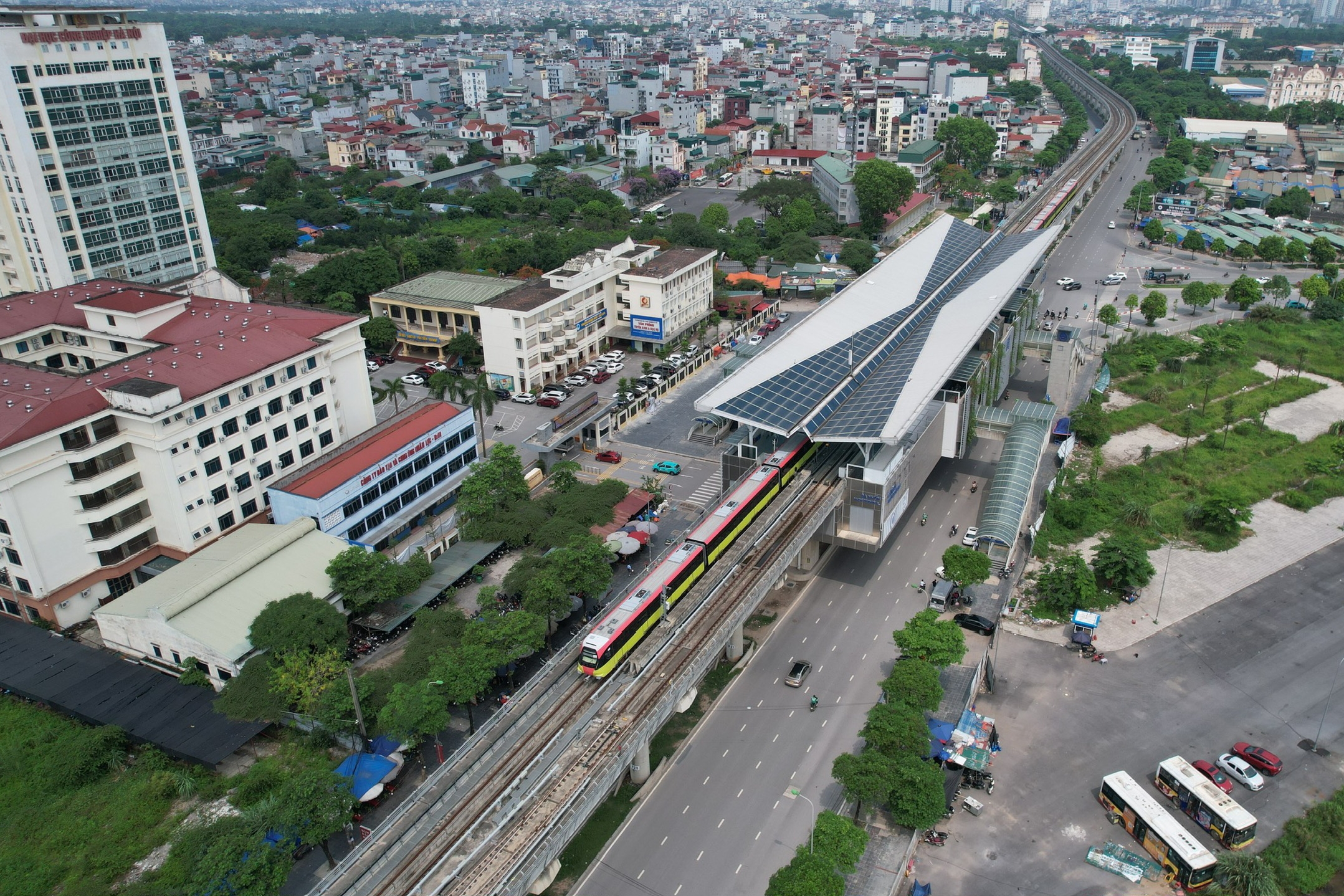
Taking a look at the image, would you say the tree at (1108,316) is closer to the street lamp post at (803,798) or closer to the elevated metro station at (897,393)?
the elevated metro station at (897,393)

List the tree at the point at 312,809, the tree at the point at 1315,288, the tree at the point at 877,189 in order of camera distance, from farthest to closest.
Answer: the tree at the point at 877,189, the tree at the point at 1315,288, the tree at the point at 312,809

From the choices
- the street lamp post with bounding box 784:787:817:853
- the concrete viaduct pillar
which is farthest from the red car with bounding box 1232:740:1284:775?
the concrete viaduct pillar

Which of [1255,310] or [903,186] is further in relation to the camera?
[903,186]

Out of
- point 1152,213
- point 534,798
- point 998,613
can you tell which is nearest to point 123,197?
point 534,798

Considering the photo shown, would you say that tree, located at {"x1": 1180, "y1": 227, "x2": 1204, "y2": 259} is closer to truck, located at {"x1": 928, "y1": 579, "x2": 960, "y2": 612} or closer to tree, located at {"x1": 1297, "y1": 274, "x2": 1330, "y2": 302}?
tree, located at {"x1": 1297, "y1": 274, "x2": 1330, "y2": 302}

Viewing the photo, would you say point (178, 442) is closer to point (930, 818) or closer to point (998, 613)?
point (930, 818)

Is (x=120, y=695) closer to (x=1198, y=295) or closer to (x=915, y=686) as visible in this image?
(x=915, y=686)

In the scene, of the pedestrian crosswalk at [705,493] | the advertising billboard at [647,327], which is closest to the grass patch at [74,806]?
the pedestrian crosswalk at [705,493]
